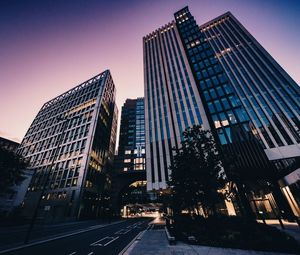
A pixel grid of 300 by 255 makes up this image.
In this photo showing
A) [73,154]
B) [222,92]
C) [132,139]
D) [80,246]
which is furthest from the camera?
[132,139]

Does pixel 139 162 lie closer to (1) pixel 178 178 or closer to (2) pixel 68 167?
(2) pixel 68 167

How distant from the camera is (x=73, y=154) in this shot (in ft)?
173

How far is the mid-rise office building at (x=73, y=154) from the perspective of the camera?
4500 centimetres

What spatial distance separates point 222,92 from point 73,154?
178ft

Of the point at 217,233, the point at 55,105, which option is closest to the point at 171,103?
the point at 217,233

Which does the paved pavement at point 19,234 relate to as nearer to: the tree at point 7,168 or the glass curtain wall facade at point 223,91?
the tree at point 7,168

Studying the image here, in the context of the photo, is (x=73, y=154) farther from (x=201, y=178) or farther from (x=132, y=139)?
(x=201, y=178)

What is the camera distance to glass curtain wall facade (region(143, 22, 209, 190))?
38.5 meters

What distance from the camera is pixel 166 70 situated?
2105 inches

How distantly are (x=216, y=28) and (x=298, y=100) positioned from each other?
4402 cm

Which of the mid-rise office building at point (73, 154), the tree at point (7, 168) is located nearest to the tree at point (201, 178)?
the mid-rise office building at point (73, 154)

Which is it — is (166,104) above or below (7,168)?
above

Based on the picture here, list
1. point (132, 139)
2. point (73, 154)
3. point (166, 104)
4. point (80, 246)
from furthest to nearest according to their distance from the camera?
point (132, 139) → point (73, 154) → point (166, 104) → point (80, 246)

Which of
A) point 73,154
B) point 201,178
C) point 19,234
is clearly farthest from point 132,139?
point 201,178
